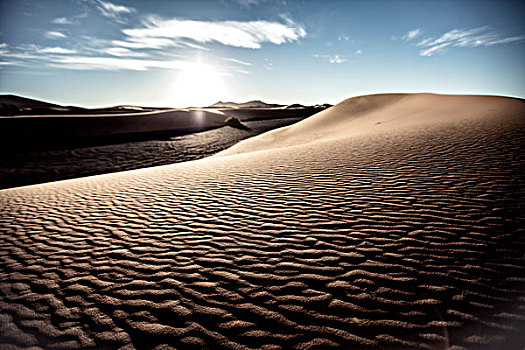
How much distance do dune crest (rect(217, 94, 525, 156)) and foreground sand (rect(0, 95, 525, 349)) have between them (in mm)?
10640

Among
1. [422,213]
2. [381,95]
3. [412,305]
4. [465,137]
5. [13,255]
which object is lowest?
[13,255]

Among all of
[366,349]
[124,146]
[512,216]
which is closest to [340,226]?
[366,349]

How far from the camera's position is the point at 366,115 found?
74.0 ft

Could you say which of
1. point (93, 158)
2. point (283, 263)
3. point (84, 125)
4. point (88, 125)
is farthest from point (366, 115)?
point (84, 125)

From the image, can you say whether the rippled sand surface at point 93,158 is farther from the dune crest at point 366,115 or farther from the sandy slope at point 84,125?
the sandy slope at point 84,125

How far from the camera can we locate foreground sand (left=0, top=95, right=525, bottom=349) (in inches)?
92.7

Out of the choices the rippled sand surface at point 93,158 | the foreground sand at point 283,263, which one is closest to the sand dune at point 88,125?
the rippled sand surface at point 93,158

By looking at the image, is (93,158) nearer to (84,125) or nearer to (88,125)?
(84,125)

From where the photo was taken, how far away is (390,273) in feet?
9.52

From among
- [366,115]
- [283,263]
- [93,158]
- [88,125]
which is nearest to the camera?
[283,263]

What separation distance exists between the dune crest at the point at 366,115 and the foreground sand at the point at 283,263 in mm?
10640

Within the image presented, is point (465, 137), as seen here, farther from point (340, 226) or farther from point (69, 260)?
point (69, 260)

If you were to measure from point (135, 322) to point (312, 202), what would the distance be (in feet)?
10.9

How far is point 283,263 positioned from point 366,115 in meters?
21.8
